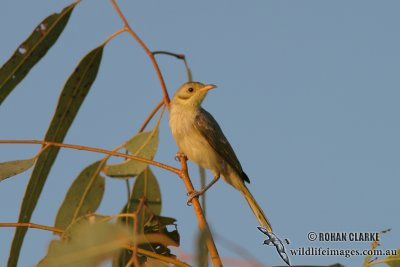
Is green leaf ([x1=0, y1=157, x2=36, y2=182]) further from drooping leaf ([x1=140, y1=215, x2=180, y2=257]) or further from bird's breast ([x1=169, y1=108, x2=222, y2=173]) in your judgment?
bird's breast ([x1=169, y1=108, x2=222, y2=173])

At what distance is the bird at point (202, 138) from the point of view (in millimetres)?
5938

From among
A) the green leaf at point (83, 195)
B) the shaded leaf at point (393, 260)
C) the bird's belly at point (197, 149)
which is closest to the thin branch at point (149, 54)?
the green leaf at point (83, 195)

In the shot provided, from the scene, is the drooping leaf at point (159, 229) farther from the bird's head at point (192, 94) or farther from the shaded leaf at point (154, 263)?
the bird's head at point (192, 94)

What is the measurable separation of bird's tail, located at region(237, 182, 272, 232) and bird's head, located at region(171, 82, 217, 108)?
83 centimetres

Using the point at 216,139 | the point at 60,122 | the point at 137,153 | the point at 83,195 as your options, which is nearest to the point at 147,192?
the point at 137,153

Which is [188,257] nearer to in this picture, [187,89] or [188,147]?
[188,147]

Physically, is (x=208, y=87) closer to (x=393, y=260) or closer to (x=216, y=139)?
(x=216, y=139)

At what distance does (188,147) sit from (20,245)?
7.58 feet

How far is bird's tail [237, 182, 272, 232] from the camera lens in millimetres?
5451

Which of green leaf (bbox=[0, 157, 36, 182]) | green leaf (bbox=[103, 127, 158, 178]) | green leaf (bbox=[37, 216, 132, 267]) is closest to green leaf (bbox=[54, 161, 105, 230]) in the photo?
green leaf (bbox=[103, 127, 158, 178])

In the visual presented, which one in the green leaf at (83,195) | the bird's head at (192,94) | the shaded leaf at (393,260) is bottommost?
the shaded leaf at (393,260)

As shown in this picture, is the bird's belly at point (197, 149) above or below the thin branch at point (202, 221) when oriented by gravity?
above

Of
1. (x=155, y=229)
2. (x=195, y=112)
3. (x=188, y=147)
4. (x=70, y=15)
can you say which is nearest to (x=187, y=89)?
(x=195, y=112)

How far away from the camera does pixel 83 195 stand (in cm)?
416
